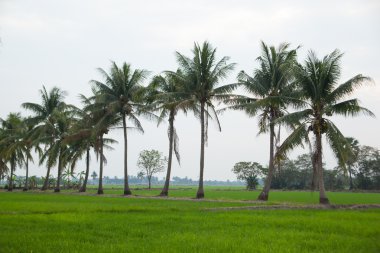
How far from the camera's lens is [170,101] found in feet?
105

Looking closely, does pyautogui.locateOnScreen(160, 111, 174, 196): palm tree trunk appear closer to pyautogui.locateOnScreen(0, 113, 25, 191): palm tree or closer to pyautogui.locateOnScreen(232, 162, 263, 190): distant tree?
pyautogui.locateOnScreen(0, 113, 25, 191): palm tree

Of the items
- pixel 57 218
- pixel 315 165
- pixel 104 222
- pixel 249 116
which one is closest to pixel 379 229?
pixel 104 222

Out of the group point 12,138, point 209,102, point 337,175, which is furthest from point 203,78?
point 337,175

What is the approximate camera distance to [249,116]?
94.3 ft

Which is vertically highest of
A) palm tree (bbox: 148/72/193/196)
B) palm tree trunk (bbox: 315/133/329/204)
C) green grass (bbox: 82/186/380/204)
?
palm tree (bbox: 148/72/193/196)

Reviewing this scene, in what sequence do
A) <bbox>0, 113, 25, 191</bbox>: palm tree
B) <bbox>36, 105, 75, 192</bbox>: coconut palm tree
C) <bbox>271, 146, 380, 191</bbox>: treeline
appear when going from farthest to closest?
<bbox>271, 146, 380, 191</bbox>: treeline < <bbox>0, 113, 25, 191</bbox>: palm tree < <bbox>36, 105, 75, 192</bbox>: coconut palm tree

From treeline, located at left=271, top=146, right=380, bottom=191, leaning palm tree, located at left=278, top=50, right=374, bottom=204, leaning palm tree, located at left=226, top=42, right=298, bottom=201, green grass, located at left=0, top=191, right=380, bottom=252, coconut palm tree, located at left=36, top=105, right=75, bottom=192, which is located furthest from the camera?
treeline, located at left=271, top=146, right=380, bottom=191

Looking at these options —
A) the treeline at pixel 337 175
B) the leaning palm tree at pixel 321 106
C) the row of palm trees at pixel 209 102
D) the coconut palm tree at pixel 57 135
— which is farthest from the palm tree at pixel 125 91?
the treeline at pixel 337 175

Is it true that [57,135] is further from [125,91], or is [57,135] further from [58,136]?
[125,91]

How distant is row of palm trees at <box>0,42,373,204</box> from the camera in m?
22.7

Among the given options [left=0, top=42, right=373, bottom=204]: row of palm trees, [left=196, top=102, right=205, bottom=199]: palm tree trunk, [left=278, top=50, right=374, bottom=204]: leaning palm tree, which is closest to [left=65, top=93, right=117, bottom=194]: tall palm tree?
[left=0, top=42, right=373, bottom=204]: row of palm trees

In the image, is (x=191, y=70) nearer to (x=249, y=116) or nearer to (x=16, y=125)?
(x=249, y=116)

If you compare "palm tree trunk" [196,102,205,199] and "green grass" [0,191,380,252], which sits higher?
"palm tree trunk" [196,102,205,199]

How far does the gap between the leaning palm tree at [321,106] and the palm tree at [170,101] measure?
9270 millimetres
